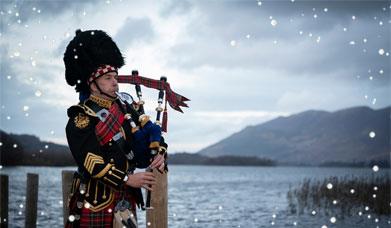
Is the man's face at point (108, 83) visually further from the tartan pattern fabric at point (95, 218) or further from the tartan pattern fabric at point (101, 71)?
the tartan pattern fabric at point (95, 218)

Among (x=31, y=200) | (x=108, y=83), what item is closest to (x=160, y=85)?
(x=108, y=83)

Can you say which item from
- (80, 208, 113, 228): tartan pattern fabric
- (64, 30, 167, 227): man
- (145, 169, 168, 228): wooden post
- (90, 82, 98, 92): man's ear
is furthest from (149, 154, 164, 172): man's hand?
(145, 169, 168, 228): wooden post

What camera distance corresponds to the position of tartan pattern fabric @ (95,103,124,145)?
3463mm

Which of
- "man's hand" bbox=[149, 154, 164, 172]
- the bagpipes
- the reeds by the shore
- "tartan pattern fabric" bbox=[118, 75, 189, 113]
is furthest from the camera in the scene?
the reeds by the shore

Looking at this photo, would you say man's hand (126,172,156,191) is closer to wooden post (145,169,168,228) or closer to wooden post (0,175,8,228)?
wooden post (145,169,168,228)

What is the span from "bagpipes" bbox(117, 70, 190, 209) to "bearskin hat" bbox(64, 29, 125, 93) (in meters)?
0.19

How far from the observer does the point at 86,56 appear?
372 centimetres

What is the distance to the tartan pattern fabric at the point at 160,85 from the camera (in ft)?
12.7

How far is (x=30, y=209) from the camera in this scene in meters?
9.30

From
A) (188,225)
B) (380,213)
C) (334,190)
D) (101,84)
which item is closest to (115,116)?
(101,84)

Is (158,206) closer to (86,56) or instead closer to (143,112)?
(143,112)

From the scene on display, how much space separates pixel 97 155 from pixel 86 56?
0.82m

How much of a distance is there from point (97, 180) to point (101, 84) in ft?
2.27

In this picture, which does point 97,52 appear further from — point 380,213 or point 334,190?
point 334,190
